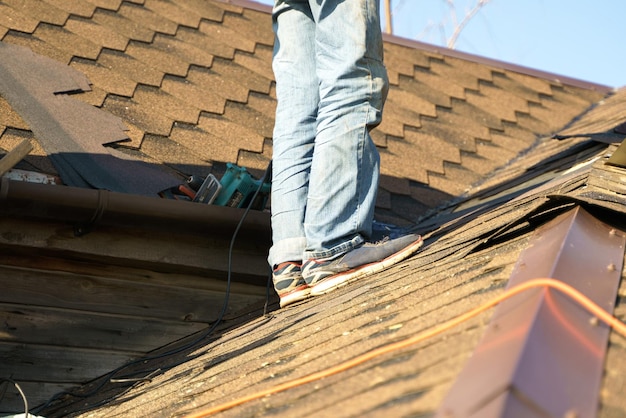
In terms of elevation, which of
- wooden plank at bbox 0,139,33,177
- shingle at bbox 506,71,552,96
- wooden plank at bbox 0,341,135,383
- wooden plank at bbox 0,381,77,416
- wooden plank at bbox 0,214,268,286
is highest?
wooden plank at bbox 0,139,33,177

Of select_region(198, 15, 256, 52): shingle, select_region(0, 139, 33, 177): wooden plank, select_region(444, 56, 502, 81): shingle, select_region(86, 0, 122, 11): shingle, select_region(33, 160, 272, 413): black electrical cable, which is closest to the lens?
select_region(0, 139, 33, 177): wooden plank

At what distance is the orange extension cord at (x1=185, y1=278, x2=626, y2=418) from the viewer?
1.62 m

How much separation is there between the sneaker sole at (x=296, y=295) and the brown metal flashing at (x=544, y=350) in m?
1.18

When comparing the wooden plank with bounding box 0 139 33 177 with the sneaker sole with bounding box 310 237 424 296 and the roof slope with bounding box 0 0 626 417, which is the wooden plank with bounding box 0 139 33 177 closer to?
the roof slope with bounding box 0 0 626 417

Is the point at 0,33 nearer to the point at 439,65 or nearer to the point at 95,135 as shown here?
the point at 95,135

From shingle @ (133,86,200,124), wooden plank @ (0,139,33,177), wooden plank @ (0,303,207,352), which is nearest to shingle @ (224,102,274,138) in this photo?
shingle @ (133,86,200,124)

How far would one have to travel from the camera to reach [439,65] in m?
5.99

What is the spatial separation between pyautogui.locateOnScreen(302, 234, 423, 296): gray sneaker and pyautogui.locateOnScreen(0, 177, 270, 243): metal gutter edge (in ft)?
2.07

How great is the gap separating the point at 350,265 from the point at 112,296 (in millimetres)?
1138

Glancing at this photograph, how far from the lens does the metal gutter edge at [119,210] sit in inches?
128

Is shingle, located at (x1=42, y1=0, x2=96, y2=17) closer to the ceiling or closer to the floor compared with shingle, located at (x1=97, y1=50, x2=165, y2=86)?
closer to the ceiling

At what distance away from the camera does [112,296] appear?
3.62m

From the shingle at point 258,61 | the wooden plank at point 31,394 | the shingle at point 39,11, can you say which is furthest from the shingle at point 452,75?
the wooden plank at point 31,394

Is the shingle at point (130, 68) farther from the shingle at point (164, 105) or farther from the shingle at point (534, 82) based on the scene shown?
the shingle at point (534, 82)
